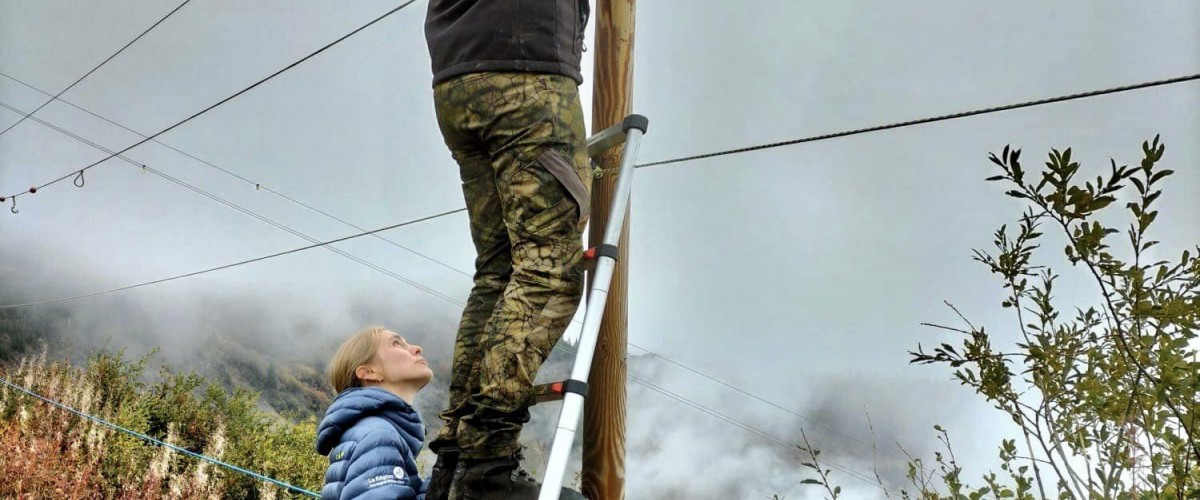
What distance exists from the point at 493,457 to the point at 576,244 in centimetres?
36

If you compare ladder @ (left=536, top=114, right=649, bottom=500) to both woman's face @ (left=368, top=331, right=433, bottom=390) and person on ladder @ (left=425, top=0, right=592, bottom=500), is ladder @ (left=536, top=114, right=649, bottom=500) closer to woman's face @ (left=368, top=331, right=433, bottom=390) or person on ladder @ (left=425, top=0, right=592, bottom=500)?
person on ladder @ (left=425, top=0, right=592, bottom=500)

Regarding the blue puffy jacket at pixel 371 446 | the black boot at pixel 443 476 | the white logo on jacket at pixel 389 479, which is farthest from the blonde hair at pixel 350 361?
the black boot at pixel 443 476

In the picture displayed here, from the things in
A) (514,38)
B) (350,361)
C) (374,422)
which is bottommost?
(374,422)

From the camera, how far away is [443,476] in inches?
55.2

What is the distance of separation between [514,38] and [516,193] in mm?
262

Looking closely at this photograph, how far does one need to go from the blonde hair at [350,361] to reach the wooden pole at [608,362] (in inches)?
18.7

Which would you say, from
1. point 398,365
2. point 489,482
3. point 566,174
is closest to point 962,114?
point 566,174

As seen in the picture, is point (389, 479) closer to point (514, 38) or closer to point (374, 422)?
point (374, 422)

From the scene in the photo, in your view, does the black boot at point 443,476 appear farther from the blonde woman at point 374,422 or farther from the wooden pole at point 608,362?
the wooden pole at point 608,362

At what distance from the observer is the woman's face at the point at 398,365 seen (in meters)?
1.80

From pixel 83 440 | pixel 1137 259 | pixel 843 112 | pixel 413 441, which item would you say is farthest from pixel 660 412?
pixel 1137 259

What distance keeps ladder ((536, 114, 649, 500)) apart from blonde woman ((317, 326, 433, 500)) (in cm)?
30

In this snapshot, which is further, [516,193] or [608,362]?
[608,362]

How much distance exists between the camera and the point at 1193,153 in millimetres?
2822
